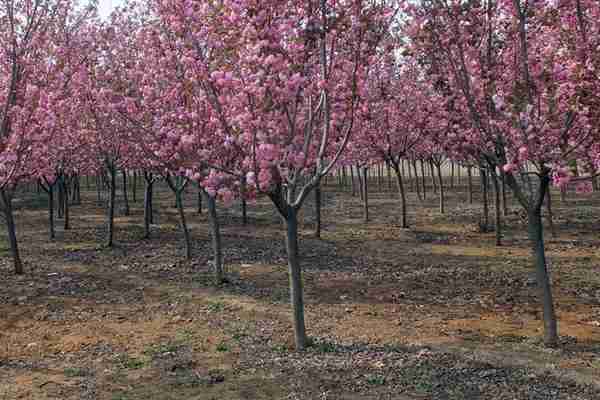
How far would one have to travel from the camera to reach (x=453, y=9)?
1056 cm

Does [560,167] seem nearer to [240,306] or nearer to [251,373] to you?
[251,373]

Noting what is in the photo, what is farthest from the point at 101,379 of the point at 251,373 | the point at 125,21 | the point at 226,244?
the point at 125,21

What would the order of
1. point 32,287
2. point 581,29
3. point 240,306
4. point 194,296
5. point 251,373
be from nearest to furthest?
point 581,29 < point 251,373 < point 240,306 < point 194,296 < point 32,287

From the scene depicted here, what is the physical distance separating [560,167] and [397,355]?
4.75m

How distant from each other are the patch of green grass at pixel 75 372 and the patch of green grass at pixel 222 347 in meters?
2.70

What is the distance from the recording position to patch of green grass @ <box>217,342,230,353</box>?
11.4 metres

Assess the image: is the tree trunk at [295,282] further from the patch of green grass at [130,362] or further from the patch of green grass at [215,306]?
the patch of green grass at [215,306]

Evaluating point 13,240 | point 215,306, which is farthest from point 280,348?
point 13,240

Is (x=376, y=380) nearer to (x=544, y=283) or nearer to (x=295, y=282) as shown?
(x=295, y=282)

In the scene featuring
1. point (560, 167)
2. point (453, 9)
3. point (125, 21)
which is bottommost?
point (560, 167)

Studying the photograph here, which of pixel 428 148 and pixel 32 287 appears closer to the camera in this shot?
pixel 32 287

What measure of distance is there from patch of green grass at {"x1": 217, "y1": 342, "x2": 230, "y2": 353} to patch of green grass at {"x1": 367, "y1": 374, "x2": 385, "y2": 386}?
3.39 meters

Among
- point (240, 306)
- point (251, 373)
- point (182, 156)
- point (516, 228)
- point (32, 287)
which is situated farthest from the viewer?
point (516, 228)

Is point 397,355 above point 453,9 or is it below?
below
